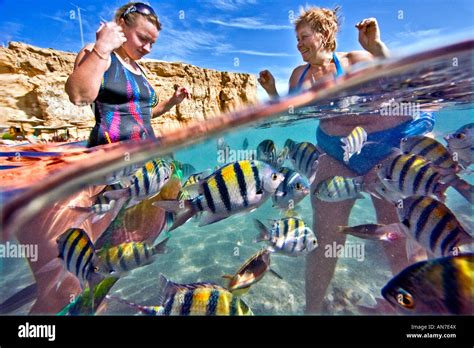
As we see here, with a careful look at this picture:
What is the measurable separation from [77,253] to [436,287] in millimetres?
3350

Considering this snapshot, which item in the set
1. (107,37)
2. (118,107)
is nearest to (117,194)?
(118,107)

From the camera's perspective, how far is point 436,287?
164 centimetres

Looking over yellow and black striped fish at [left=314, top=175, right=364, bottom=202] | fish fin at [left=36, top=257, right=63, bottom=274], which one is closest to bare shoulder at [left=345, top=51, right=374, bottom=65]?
yellow and black striped fish at [left=314, top=175, right=364, bottom=202]

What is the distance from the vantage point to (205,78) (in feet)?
128

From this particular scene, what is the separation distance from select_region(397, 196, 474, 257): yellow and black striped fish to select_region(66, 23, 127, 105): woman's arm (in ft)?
11.6

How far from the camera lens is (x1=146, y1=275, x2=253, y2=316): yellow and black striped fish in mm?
2152

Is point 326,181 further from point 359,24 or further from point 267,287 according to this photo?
point 267,287

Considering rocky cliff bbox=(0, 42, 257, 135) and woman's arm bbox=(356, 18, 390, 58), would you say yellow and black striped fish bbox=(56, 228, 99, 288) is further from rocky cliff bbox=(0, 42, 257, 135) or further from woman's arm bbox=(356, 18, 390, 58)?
rocky cliff bbox=(0, 42, 257, 135)

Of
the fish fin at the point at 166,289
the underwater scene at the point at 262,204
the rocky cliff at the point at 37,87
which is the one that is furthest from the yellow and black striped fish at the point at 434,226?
the rocky cliff at the point at 37,87

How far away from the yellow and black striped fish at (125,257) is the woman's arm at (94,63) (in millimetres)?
1902

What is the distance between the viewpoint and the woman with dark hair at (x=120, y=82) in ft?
8.23

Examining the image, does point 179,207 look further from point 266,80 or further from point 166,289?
point 266,80

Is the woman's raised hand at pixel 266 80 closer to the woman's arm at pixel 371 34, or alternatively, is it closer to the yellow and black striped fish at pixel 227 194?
the woman's arm at pixel 371 34
